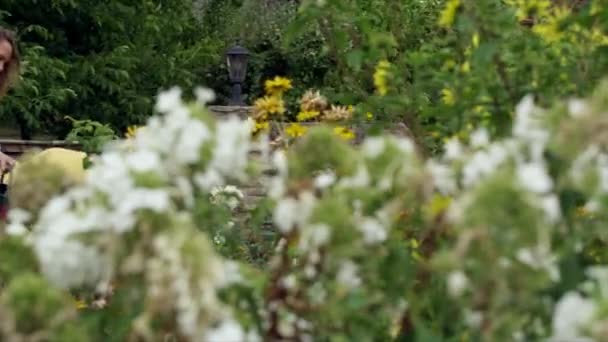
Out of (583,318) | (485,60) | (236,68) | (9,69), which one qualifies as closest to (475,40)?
(485,60)

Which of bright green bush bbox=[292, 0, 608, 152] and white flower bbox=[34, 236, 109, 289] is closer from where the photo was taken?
white flower bbox=[34, 236, 109, 289]

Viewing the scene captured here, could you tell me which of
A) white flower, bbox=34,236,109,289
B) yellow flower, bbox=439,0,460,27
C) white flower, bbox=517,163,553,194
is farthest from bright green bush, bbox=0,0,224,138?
white flower, bbox=517,163,553,194

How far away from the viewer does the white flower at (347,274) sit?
1909 mm

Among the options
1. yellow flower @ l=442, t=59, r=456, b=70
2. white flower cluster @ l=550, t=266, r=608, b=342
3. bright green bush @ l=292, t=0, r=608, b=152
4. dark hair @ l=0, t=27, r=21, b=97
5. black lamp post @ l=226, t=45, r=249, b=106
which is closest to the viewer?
white flower cluster @ l=550, t=266, r=608, b=342

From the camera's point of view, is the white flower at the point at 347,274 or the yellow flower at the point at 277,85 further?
the yellow flower at the point at 277,85

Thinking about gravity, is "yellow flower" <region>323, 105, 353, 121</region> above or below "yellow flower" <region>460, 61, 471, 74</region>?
below

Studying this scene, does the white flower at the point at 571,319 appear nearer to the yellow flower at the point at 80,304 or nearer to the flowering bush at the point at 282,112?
the yellow flower at the point at 80,304

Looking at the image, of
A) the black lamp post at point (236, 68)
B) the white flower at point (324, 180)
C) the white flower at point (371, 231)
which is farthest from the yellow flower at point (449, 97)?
the black lamp post at point (236, 68)

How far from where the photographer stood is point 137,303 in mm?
1908

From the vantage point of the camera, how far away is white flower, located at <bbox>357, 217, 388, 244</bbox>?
6.33ft

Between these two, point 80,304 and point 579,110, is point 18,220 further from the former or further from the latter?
point 579,110

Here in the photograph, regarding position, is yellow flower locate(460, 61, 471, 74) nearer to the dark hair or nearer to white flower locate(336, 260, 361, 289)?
white flower locate(336, 260, 361, 289)

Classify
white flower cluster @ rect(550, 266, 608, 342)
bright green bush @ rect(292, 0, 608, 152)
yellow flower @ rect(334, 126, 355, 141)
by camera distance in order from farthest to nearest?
yellow flower @ rect(334, 126, 355, 141) → bright green bush @ rect(292, 0, 608, 152) → white flower cluster @ rect(550, 266, 608, 342)

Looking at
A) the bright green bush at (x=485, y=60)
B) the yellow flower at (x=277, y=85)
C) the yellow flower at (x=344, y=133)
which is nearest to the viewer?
the bright green bush at (x=485, y=60)
